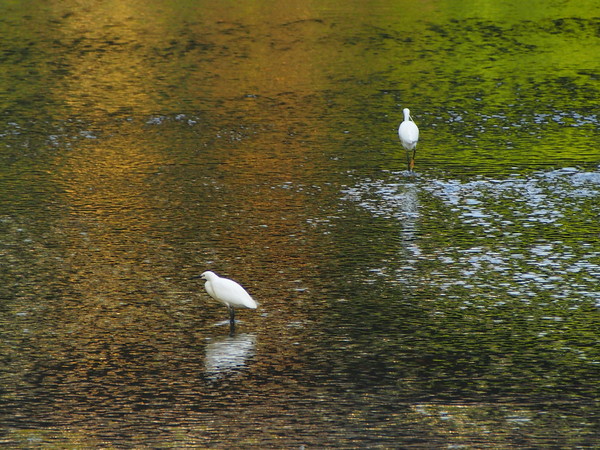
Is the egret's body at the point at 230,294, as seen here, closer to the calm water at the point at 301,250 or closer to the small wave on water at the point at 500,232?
the calm water at the point at 301,250

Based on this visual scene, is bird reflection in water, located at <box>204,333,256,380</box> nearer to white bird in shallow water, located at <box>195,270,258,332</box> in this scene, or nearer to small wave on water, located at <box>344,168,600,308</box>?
white bird in shallow water, located at <box>195,270,258,332</box>

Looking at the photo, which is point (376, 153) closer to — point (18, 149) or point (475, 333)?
point (18, 149)

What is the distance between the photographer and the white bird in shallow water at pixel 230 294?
507 inches

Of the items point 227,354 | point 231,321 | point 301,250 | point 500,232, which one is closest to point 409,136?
point 500,232

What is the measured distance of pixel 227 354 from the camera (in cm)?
1232

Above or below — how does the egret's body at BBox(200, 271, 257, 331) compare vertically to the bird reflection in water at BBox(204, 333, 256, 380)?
above

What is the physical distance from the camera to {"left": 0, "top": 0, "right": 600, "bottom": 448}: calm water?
10.9 m

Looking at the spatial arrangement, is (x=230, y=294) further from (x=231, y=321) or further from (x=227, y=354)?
(x=227, y=354)

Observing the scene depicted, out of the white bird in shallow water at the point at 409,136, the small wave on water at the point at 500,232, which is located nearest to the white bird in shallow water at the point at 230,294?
the small wave on water at the point at 500,232

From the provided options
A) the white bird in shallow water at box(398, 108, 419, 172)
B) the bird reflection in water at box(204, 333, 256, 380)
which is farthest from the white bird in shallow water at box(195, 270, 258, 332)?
the white bird in shallow water at box(398, 108, 419, 172)

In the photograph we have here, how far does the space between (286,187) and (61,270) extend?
18.3ft

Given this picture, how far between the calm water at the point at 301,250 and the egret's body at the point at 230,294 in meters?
0.37

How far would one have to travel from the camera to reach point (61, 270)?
50.8ft

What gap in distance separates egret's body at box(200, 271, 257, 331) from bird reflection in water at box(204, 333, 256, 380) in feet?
1.13
